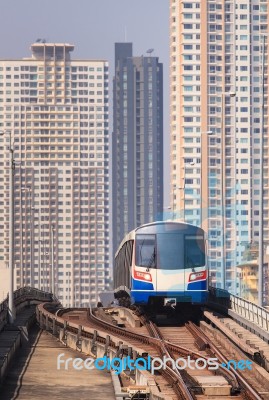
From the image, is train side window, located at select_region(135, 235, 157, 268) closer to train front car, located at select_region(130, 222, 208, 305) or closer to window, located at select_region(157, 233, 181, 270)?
train front car, located at select_region(130, 222, 208, 305)

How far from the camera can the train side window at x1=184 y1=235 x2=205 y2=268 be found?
138 feet

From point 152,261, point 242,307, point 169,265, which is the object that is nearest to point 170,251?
point 169,265

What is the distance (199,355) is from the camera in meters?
29.9

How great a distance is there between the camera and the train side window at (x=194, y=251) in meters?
41.9

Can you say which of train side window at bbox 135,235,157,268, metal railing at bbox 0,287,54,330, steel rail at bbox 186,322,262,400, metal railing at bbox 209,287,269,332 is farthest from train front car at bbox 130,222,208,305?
steel rail at bbox 186,322,262,400

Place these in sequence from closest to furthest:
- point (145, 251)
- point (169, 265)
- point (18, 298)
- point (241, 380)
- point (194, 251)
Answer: point (241, 380)
point (169, 265)
point (194, 251)
point (145, 251)
point (18, 298)

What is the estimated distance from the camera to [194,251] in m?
42.1

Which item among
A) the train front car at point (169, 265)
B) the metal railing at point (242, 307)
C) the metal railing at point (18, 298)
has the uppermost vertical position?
the train front car at point (169, 265)

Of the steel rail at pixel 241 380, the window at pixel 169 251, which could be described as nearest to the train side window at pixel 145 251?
the window at pixel 169 251

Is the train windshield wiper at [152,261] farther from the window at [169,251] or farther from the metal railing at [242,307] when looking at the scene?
the metal railing at [242,307]

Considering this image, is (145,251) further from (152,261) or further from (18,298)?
(18,298)

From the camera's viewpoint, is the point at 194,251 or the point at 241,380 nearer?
the point at 241,380

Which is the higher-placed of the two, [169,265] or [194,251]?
[194,251]

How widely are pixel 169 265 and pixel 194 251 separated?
1052 millimetres
